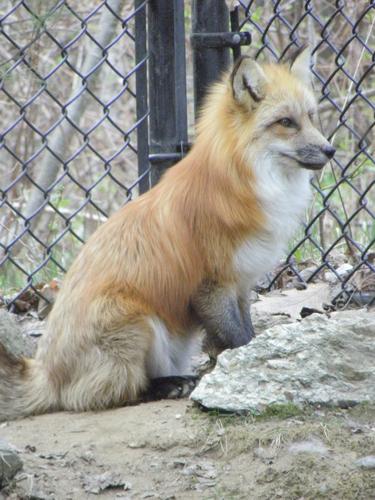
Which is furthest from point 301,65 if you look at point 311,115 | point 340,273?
point 340,273

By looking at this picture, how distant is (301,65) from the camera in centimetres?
580

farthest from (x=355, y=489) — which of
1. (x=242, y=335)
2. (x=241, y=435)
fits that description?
(x=242, y=335)

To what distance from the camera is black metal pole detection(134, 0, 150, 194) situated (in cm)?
646

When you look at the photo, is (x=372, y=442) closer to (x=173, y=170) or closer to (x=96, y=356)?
(x=96, y=356)

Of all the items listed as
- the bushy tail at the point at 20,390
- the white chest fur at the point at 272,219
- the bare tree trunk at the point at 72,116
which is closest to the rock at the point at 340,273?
the white chest fur at the point at 272,219

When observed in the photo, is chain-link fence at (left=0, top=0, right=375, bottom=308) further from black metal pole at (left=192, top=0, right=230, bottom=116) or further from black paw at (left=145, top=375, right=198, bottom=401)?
black paw at (left=145, top=375, right=198, bottom=401)

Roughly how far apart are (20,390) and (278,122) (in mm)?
2062

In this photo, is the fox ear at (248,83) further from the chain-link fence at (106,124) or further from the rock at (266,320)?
the rock at (266,320)

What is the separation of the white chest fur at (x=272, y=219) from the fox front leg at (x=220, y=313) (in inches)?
6.4

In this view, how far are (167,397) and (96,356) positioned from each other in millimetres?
458

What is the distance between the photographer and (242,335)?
17.3ft

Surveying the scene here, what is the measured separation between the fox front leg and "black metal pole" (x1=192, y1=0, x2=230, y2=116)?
1.73 meters

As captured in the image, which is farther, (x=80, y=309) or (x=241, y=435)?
A: (x=80, y=309)

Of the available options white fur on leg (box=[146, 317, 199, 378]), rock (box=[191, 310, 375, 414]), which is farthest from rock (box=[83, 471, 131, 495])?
white fur on leg (box=[146, 317, 199, 378])
